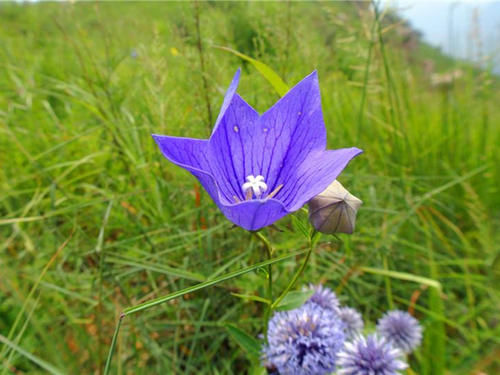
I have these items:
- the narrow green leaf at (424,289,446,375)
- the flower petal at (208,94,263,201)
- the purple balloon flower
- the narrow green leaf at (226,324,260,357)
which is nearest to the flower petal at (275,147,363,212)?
the purple balloon flower

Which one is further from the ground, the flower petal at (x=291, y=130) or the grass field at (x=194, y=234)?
the flower petal at (x=291, y=130)

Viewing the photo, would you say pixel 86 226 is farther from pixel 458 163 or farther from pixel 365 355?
pixel 458 163

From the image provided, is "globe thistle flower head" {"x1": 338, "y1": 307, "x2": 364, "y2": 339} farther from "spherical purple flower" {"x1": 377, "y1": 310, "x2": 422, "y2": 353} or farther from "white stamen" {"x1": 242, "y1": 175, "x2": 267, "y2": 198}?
"white stamen" {"x1": 242, "y1": 175, "x2": 267, "y2": 198}

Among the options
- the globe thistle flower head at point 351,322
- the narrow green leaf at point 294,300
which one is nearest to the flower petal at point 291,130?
the narrow green leaf at point 294,300

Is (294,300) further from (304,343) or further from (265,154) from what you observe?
(265,154)

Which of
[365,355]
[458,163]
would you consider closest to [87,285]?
[365,355]

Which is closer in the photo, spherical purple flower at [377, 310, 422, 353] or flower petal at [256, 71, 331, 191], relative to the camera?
flower petal at [256, 71, 331, 191]

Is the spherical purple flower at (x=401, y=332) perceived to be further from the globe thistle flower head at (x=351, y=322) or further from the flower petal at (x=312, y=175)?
the flower petal at (x=312, y=175)
